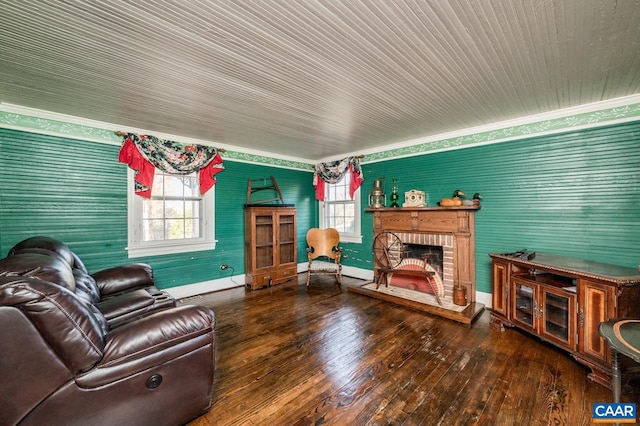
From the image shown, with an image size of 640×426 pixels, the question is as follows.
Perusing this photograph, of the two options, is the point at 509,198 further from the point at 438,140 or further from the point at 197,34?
the point at 197,34

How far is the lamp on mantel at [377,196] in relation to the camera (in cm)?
451

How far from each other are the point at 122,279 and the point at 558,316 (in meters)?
4.41

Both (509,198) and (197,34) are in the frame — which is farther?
(509,198)

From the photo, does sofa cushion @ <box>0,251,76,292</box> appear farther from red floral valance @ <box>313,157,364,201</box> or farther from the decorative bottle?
red floral valance @ <box>313,157,364,201</box>

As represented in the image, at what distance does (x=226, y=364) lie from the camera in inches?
86.4

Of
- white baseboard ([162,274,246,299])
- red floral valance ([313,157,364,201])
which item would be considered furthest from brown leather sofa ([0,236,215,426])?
red floral valance ([313,157,364,201])

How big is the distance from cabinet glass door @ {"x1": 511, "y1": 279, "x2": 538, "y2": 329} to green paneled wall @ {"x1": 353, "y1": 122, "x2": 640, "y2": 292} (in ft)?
2.74

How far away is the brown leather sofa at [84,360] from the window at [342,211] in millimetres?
3769

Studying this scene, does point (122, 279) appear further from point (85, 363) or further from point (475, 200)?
point (475, 200)

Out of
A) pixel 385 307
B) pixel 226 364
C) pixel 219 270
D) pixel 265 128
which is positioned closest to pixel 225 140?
pixel 265 128

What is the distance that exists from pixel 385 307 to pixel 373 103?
2649 mm

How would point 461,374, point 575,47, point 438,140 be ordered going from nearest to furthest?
point 575,47 → point 461,374 → point 438,140

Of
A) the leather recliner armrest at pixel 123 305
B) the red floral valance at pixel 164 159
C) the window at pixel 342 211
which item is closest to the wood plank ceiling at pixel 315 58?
the red floral valance at pixel 164 159

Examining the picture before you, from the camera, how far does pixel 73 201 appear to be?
3.12 m
